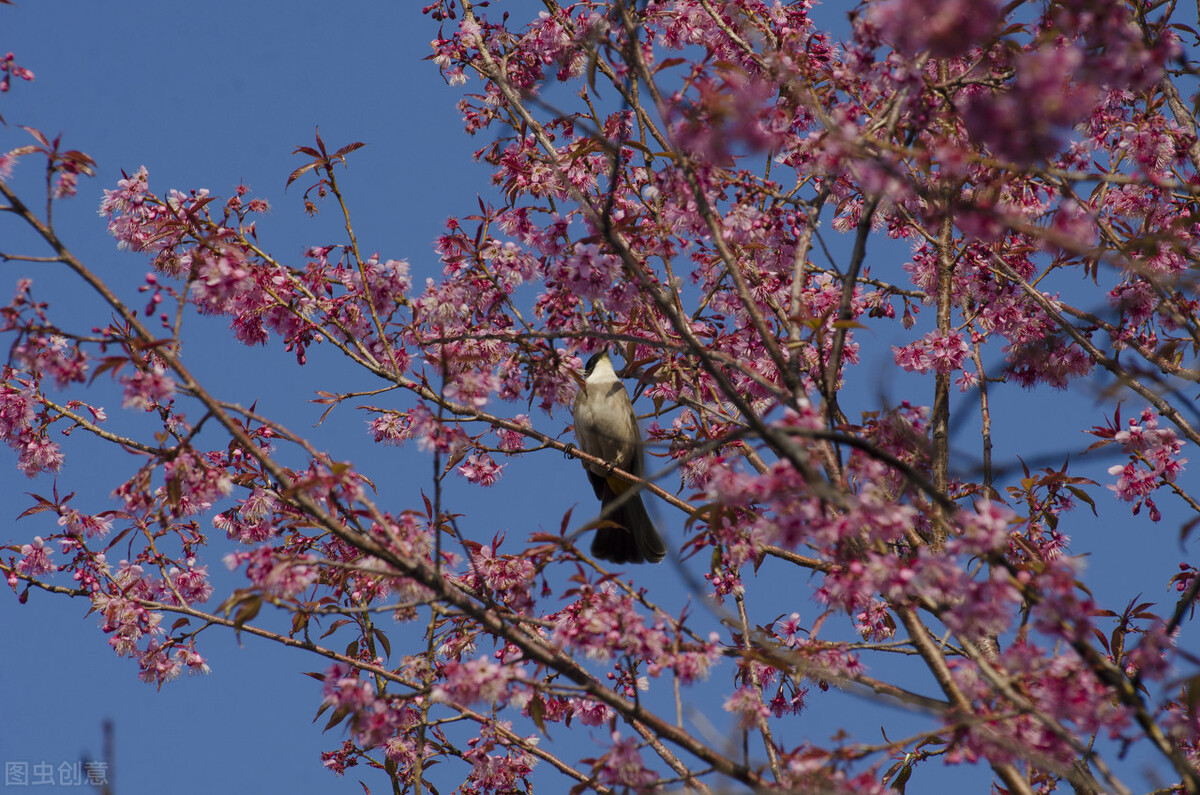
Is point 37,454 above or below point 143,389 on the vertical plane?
above

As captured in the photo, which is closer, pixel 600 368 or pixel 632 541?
pixel 632 541

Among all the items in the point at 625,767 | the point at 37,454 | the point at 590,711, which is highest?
the point at 37,454

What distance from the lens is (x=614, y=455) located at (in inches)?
301

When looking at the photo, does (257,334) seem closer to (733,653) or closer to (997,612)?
(733,653)

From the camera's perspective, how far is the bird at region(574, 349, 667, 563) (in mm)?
7148

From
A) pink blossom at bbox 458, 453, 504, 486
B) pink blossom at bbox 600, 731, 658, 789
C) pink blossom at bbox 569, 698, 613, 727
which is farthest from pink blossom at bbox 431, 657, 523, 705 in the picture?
pink blossom at bbox 458, 453, 504, 486

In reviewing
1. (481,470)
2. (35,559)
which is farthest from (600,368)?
(35,559)

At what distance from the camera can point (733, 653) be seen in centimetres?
307

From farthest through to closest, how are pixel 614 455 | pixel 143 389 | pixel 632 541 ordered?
pixel 614 455, pixel 632 541, pixel 143 389

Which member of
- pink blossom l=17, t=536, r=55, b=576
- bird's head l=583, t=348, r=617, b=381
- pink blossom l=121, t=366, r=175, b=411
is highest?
bird's head l=583, t=348, r=617, b=381

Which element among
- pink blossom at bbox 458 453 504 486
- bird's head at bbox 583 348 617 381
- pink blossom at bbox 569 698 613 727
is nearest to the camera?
pink blossom at bbox 569 698 613 727

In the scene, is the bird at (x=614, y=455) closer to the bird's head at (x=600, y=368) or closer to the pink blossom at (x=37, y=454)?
the bird's head at (x=600, y=368)

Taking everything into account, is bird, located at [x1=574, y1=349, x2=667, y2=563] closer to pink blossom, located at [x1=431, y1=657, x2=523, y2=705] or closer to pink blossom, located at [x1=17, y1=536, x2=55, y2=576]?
pink blossom, located at [x1=17, y1=536, x2=55, y2=576]

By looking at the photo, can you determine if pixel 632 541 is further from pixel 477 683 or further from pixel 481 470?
pixel 477 683
